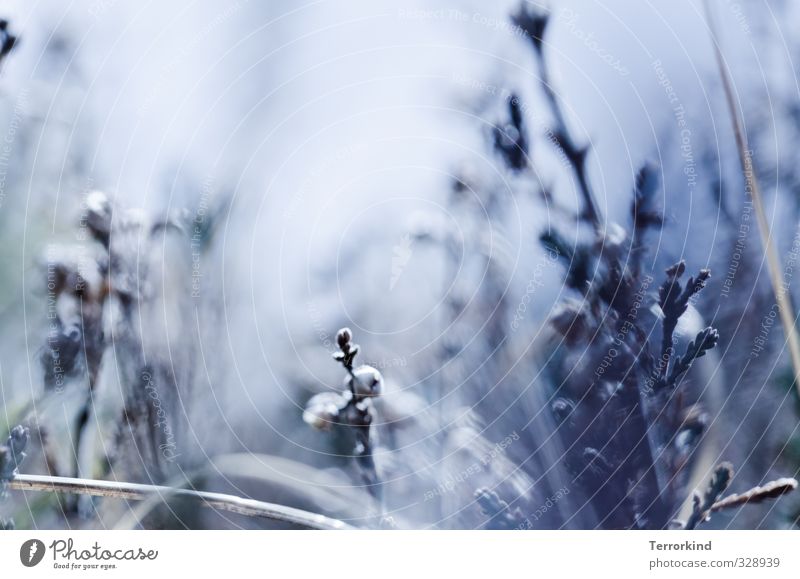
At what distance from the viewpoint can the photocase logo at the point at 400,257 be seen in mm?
801

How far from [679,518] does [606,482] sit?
0.32 ft

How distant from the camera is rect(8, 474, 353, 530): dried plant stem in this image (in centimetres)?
77

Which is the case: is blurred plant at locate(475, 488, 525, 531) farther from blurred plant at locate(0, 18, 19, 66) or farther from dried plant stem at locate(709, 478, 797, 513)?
blurred plant at locate(0, 18, 19, 66)

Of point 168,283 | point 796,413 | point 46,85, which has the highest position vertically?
point 46,85

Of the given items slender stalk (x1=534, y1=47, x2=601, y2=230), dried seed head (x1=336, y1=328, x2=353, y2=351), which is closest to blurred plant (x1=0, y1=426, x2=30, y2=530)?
dried seed head (x1=336, y1=328, x2=353, y2=351)

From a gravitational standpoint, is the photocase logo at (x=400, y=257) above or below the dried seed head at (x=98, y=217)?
below

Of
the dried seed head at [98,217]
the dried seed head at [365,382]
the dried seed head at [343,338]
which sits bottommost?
the dried seed head at [365,382]

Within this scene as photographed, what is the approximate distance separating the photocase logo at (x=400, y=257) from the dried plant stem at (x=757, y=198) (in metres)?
0.41

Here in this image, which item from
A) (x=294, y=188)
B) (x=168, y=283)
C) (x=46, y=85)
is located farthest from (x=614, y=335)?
(x=46, y=85)

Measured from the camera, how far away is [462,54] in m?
0.80

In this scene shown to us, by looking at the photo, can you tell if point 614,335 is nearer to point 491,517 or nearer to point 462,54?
point 491,517
